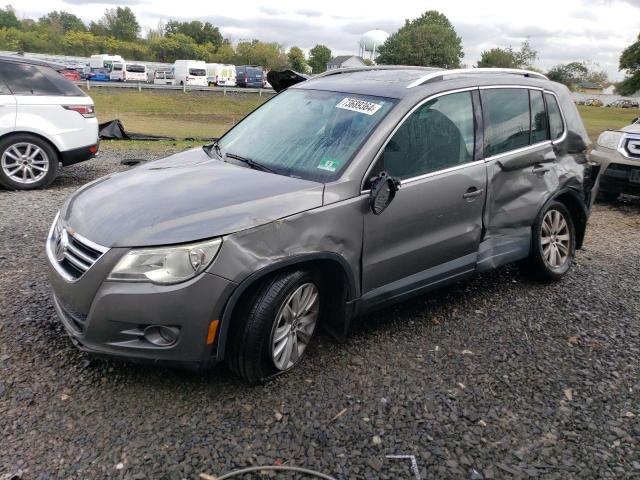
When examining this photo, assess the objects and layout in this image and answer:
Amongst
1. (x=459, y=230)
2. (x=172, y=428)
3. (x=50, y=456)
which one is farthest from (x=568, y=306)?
(x=50, y=456)

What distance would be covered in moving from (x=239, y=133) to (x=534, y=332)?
267cm

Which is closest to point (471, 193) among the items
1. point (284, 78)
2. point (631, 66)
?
point (284, 78)

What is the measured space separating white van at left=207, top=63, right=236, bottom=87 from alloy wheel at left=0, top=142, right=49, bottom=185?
4900cm

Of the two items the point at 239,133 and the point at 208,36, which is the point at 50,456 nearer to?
the point at 239,133

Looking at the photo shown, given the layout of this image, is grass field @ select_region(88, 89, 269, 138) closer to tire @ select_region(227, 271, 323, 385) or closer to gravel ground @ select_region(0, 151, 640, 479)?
gravel ground @ select_region(0, 151, 640, 479)

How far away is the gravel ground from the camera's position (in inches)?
102

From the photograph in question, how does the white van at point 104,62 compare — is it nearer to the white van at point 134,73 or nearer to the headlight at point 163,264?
the white van at point 134,73

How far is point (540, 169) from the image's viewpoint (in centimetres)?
447

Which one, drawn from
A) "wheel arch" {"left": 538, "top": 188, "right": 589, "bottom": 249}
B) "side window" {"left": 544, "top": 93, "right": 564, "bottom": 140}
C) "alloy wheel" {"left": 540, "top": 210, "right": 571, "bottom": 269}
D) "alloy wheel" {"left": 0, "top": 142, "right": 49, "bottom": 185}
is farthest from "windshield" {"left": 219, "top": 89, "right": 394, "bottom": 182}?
"alloy wheel" {"left": 0, "top": 142, "right": 49, "bottom": 185}

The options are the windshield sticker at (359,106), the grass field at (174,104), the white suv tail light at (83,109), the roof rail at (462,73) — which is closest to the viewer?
the windshield sticker at (359,106)

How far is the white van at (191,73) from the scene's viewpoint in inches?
2034

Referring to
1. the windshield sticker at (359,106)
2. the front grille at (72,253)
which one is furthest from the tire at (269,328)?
the windshield sticker at (359,106)

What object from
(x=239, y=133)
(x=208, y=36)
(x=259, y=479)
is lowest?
(x=259, y=479)

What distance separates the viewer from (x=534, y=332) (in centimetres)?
400
